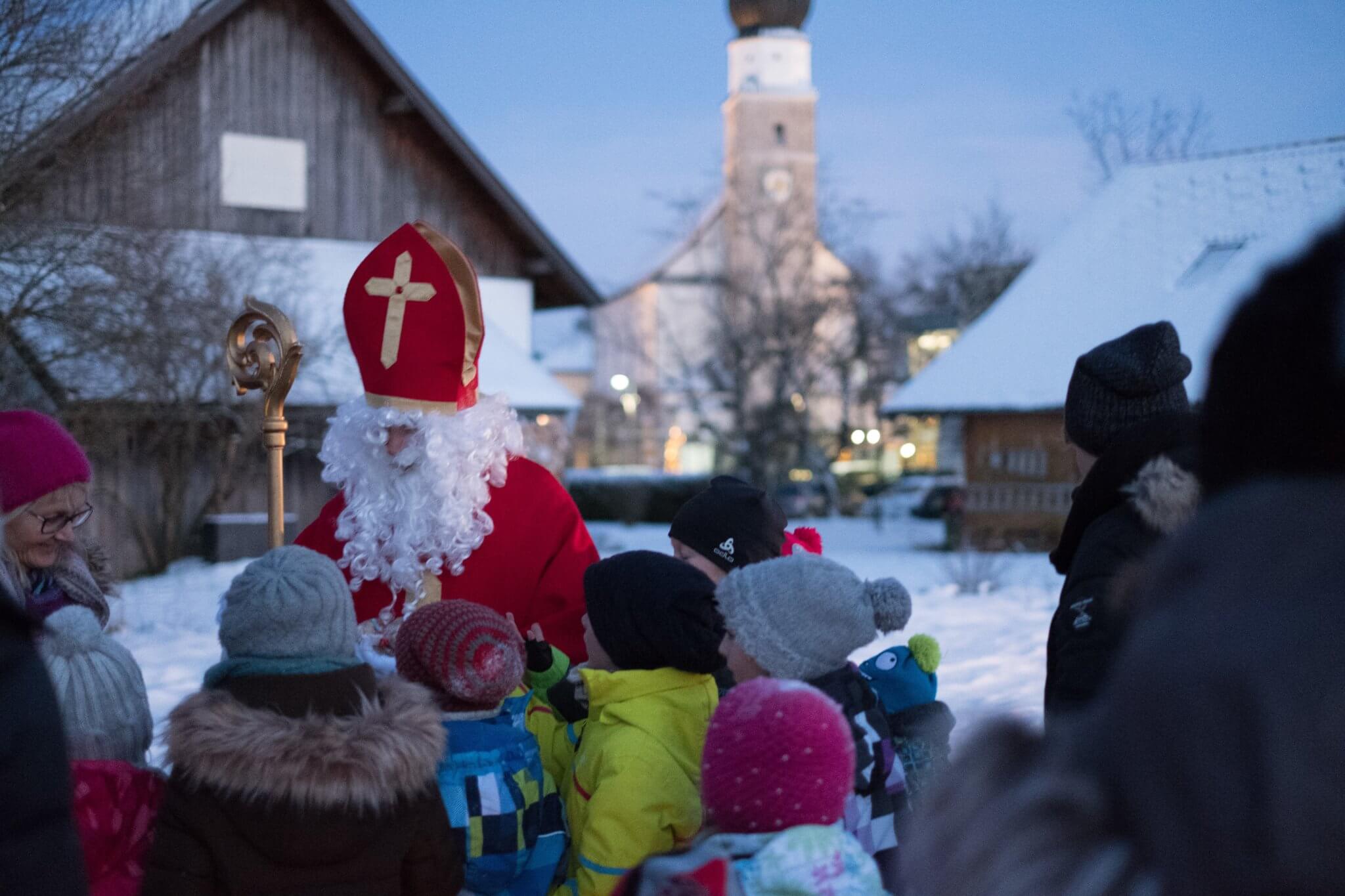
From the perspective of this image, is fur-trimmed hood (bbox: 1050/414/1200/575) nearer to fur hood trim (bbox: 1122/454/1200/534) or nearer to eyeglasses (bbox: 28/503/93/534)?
fur hood trim (bbox: 1122/454/1200/534)

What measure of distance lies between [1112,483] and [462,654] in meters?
1.34

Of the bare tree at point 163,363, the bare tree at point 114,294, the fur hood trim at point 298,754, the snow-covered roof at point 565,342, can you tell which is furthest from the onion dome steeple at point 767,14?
the fur hood trim at point 298,754

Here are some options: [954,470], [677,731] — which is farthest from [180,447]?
[954,470]

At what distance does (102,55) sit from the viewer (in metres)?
9.73

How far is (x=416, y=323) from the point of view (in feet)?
12.9

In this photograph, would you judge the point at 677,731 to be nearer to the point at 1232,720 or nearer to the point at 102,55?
the point at 1232,720

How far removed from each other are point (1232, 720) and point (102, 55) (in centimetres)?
1063

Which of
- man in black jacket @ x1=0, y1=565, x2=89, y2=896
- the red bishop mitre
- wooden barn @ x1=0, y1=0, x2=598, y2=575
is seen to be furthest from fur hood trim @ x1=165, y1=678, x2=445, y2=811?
wooden barn @ x1=0, y1=0, x2=598, y2=575

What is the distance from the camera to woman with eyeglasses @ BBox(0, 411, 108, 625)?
2.81 metres

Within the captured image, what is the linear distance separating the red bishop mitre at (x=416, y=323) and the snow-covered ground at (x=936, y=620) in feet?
3.99

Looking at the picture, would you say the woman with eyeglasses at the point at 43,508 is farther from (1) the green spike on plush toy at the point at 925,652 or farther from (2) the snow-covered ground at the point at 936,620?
(1) the green spike on plush toy at the point at 925,652

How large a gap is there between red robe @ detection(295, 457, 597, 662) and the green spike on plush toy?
1.06 metres

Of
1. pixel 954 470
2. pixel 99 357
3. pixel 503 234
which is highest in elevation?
pixel 503 234

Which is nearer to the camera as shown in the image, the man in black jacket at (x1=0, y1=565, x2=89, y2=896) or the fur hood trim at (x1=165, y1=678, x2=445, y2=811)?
the man in black jacket at (x1=0, y1=565, x2=89, y2=896)
